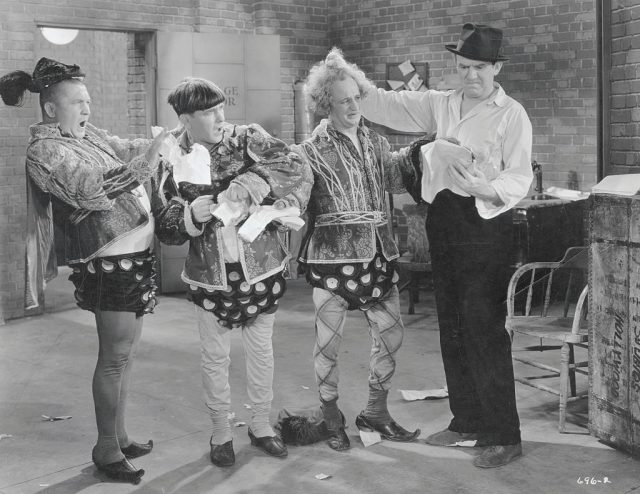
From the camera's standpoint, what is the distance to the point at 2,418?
180 inches

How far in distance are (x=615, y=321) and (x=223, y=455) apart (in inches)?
71.1

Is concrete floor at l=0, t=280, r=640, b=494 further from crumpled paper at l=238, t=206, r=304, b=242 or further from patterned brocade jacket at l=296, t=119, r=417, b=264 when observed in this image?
crumpled paper at l=238, t=206, r=304, b=242

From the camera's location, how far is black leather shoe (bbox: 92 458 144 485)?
363cm

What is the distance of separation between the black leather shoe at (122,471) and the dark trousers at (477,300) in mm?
1430

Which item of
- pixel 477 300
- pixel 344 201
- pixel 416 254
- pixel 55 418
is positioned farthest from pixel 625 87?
pixel 55 418

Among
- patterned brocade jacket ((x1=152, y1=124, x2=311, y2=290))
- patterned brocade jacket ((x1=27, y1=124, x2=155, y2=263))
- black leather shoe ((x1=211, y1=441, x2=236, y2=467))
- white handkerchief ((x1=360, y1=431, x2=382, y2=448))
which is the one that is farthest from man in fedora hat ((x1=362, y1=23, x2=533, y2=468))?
patterned brocade jacket ((x1=27, y1=124, x2=155, y2=263))

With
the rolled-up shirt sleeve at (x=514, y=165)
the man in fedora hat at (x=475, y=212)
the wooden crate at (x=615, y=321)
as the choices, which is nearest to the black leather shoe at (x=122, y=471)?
the man in fedora hat at (x=475, y=212)

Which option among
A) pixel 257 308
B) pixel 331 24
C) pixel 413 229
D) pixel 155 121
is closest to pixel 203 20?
pixel 155 121

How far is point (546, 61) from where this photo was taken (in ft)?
25.1

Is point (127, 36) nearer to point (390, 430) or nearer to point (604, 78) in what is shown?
point (604, 78)

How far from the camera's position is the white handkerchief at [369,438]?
157 inches

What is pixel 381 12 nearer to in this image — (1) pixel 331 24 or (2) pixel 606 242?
(1) pixel 331 24

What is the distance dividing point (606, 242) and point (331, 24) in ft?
19.9

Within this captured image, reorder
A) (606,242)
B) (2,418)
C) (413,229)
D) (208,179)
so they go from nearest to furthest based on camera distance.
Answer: (208,179), (606,242), (2,418), (413,229)
